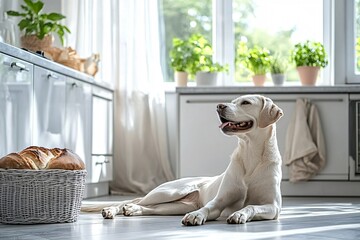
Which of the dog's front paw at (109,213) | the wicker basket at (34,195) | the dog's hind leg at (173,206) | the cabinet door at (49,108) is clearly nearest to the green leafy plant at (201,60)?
the cabinet door at (49,108)

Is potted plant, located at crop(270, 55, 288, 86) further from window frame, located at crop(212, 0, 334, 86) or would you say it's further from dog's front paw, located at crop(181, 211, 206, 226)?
dog's front paw, located at crop(181, 211, 206, 226)

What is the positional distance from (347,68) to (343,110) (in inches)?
25.7

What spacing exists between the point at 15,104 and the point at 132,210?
90 cm

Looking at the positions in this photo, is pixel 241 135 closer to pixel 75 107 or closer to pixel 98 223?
pixel 98 223

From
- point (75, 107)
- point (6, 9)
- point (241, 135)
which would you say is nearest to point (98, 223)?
point (241, 135)

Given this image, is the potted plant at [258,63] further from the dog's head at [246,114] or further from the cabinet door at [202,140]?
the dog's head at [246,114]

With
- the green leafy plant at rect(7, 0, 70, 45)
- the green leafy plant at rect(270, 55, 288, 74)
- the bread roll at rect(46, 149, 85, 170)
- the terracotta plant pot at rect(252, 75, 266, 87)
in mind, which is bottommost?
the bread roll at rect(46, 149, 85, 170)

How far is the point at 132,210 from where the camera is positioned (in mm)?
3611

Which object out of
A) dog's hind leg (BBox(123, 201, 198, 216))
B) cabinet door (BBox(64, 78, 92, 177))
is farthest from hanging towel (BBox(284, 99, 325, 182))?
dog's hind leg (BBox(123, 201, 198, 216))

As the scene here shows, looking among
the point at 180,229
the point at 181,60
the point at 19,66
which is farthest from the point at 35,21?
the point at 180,229

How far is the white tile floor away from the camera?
8.87 feet

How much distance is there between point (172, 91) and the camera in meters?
6.57

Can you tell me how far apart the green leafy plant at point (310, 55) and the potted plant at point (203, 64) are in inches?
25.5

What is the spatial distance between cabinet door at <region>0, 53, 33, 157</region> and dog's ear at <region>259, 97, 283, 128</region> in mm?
1344
